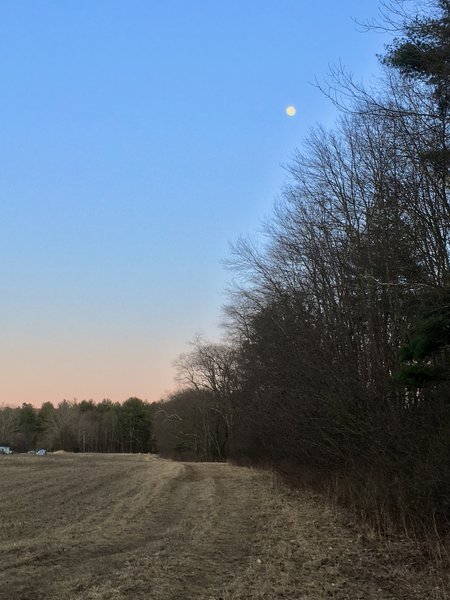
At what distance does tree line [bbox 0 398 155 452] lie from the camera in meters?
125

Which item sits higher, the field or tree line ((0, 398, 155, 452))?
tree line ((0, 398, 155, 452))

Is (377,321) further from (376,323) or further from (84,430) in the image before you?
(84,430)

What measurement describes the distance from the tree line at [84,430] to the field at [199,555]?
367 feet

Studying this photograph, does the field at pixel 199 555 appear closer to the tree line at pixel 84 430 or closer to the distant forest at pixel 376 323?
the distant forest at pixel 376 323

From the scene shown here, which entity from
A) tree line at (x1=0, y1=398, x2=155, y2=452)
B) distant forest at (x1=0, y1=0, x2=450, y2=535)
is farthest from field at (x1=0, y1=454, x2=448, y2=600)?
tree line at (x1=0, y1=398, x2=155, y2=452)

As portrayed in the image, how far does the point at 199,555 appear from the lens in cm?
949

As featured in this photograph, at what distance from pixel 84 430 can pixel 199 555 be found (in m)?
125

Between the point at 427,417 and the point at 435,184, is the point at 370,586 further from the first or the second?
the point at 435,184

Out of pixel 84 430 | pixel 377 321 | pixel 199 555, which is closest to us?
pixel 199 555

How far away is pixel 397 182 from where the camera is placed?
12.9m

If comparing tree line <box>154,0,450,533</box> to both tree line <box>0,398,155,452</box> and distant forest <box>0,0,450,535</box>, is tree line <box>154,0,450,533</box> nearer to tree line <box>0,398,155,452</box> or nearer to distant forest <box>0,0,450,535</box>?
distant forest <box>0,0,450,535</box>

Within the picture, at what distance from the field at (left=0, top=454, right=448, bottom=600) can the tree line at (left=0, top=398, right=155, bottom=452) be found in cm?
11176

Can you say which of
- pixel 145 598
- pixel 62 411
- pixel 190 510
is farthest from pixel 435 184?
pixel 62 411

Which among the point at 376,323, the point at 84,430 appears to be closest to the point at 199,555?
the point at 376,323
